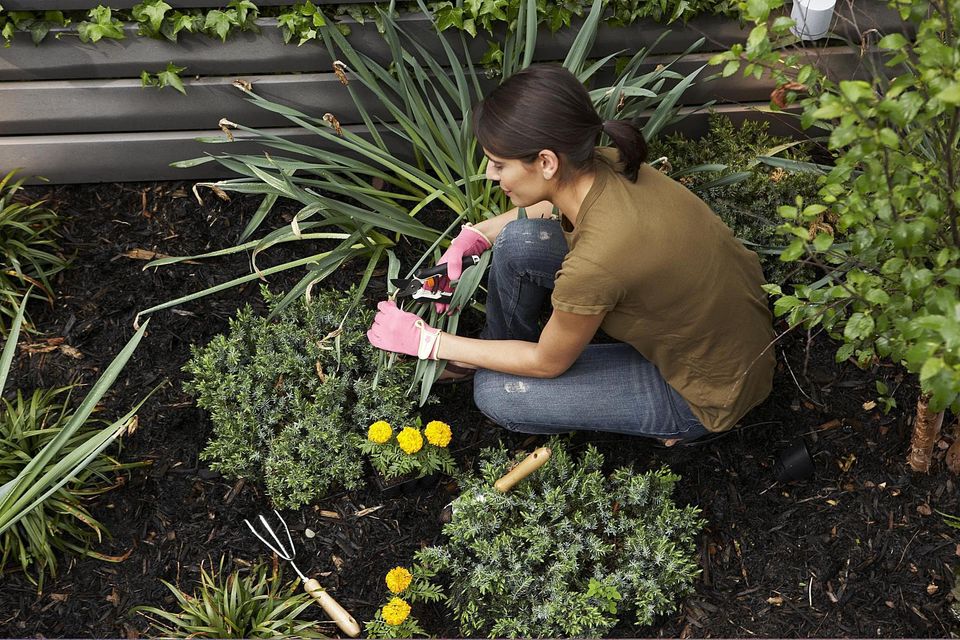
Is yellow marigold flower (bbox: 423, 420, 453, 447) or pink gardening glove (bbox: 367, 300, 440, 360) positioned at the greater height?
pink gardening glove (bbox: 367, 300, 440, 360)

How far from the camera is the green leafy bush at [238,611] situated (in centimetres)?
191

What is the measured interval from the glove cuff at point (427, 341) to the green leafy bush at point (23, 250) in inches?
47.3

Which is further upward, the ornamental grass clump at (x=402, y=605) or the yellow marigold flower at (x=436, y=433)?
the yellow marigold flower at (x=436, y=433)

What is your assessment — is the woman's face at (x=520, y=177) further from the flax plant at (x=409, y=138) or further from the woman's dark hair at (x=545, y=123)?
the flax plant at (x=409, y=138)

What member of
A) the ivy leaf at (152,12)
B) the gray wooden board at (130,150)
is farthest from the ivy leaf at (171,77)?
Result: the gray wooden board at (130,150)

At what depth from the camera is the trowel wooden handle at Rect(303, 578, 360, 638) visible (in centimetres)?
190

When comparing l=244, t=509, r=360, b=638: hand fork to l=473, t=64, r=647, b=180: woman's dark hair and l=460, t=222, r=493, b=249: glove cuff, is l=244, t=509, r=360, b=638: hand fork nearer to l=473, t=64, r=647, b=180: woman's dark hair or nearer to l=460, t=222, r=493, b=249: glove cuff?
l=460, t=222, r=493, b=249: glove cuff

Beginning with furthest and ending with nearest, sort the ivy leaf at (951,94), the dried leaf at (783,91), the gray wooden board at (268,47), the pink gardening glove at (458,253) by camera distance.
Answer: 1. the gray wooden board at (268,47)
2. the pink gardening glove at (458,253)
3. the dried leaf at (783,91)
4. the ivy leaf at (951,94)

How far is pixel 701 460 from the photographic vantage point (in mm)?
2207

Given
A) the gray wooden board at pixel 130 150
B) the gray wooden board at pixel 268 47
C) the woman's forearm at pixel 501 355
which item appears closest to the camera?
the woman's forearm at pixel 501 355

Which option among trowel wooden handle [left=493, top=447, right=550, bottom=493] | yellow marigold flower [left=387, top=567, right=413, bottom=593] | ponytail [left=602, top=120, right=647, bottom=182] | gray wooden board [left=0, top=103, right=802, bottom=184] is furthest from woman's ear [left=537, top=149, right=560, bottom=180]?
gray wooden board [left=0, top=103, right=802, bottom=184]

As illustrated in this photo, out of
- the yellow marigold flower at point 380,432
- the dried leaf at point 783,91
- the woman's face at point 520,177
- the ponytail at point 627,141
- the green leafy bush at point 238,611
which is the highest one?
the dried leaf at point 783,91

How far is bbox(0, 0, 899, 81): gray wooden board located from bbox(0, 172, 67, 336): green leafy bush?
0.42 m

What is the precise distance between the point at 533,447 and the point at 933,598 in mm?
1038
